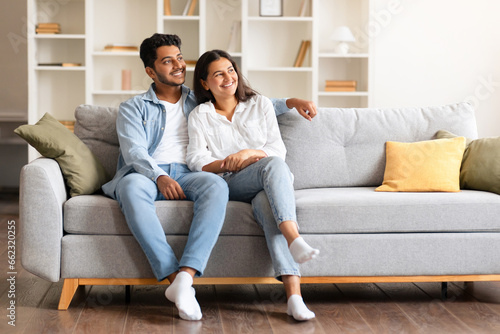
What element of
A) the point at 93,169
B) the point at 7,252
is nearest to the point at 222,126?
Answer: the point at 93,169

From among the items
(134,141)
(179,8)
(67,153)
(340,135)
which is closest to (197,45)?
(179,8)

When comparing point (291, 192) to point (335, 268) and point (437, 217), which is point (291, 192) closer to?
point (335, 268)

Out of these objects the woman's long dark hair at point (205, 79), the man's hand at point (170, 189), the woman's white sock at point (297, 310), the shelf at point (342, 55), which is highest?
the shelf at point (342, 55)

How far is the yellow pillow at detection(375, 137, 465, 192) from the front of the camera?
2650mm

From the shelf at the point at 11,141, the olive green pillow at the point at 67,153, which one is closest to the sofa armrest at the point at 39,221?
the olive green pillow at the point at 67,153

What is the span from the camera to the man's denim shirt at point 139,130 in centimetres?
249

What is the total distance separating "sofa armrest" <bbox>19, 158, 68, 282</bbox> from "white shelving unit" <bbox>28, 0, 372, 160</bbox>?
111 inches

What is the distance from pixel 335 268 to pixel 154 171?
82 centimetres

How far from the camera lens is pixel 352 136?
299cm

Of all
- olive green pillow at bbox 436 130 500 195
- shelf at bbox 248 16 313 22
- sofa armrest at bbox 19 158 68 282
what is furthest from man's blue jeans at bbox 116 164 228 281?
shelf at bbox 248 16 313 22

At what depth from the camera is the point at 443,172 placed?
2.67 meters

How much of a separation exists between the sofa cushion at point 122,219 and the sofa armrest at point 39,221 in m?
0.07

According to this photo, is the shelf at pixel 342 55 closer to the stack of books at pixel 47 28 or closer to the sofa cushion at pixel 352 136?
the sofa cushion at pixel 352 136

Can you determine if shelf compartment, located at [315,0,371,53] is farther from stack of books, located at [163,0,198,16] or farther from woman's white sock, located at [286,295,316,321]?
woman's white sock, located at [286,295,316,321]
